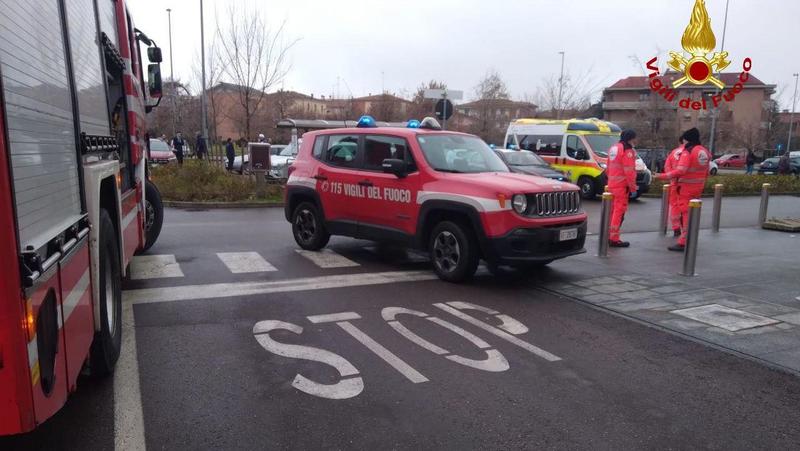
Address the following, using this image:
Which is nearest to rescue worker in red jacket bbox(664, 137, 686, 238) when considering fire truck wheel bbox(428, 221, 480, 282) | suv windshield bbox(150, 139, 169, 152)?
fire truck wheel bbox(428, 221, 480, 282)

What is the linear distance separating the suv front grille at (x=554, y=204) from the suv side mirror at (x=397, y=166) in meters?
1.62

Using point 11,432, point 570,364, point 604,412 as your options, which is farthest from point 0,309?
point 570,364

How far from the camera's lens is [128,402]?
150 inches

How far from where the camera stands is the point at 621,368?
460 cm

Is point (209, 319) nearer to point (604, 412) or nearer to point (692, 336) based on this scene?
point (604, 412)

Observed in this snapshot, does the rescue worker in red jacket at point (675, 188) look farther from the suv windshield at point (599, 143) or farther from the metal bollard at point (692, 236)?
the suv windshield at point (599, 143)

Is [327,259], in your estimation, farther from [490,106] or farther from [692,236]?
[490,106]

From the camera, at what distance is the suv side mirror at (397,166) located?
295 inches

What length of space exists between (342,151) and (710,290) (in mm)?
4993

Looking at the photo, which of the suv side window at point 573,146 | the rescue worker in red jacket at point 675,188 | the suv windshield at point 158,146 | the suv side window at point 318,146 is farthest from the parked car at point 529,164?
the suv windshield at point 158,146

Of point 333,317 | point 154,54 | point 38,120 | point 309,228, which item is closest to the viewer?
point 38,120

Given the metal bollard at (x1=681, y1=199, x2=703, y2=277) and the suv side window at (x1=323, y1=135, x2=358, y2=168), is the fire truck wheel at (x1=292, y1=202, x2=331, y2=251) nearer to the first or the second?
the suv side window at (x1=323, y1=135, x2=358, y2=168)

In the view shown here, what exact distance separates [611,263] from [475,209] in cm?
292

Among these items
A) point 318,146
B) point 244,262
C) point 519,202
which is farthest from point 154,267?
point 519,202
